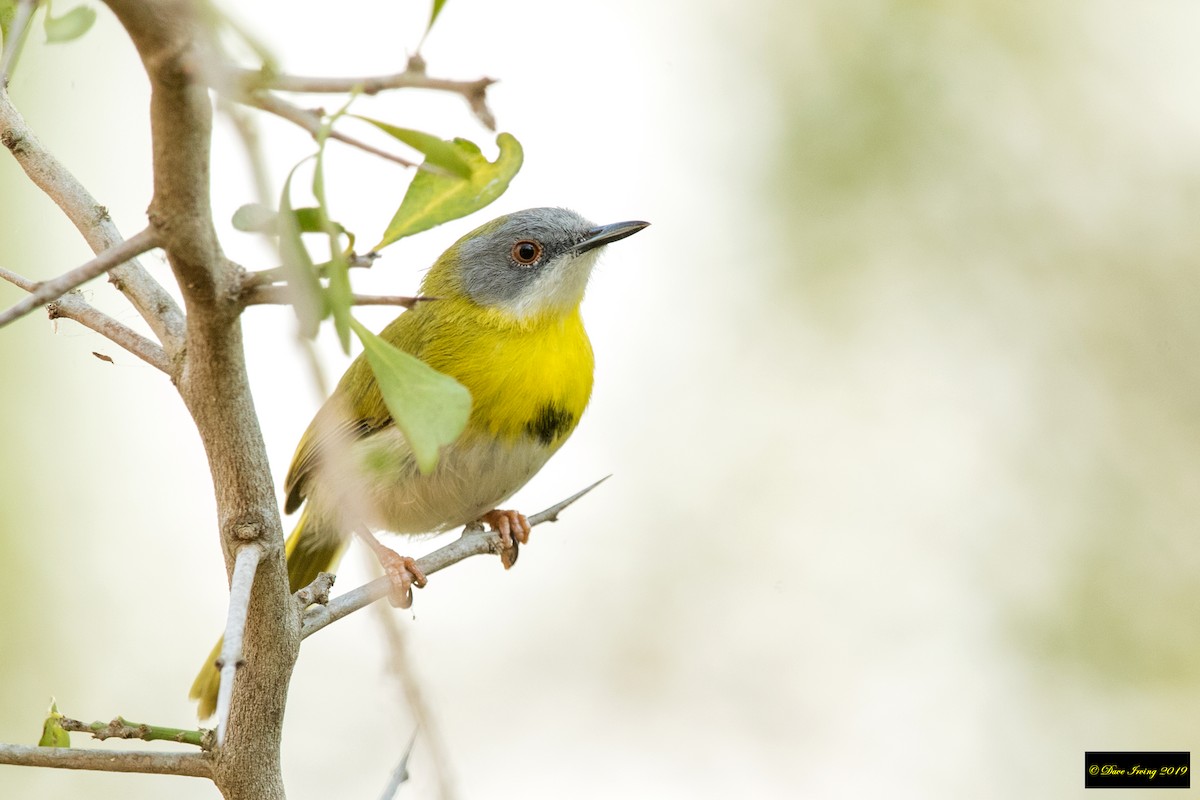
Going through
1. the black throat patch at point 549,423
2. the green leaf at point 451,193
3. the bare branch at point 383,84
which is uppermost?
the black throat patch at point 549,423

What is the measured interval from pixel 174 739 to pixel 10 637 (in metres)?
5.28

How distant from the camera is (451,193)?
5.18 ft

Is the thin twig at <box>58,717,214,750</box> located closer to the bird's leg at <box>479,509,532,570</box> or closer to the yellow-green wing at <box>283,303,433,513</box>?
the yellow-green wing at <box>283,303,433,513</box>

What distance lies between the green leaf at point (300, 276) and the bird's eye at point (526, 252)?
374 centimetres

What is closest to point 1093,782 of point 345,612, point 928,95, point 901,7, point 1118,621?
point 1118,621

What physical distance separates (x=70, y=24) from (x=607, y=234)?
3032 millimetres

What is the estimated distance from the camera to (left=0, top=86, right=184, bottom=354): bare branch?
6.81 ft

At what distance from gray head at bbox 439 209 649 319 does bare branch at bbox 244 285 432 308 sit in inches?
121

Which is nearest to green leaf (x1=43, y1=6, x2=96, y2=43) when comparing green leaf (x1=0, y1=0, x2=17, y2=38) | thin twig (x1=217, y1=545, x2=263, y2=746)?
green leaf (x1=0, y1=0, x2=17, y2=38)

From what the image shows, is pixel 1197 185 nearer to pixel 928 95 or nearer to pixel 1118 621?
pixel 928 95

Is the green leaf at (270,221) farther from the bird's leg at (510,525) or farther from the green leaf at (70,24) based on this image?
the bird's leg at (510,525)

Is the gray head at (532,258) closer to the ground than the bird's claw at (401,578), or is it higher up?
higher up

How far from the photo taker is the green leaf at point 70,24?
193cm
